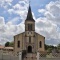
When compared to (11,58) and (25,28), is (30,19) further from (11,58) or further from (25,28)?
(11,58)

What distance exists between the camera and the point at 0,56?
57.8 feet

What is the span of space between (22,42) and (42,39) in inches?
215

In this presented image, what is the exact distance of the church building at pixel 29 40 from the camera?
57750 millimetres

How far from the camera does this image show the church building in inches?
2274

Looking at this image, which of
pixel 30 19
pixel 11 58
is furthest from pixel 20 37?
pixel 11 58

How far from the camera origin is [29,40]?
58281 millimetres

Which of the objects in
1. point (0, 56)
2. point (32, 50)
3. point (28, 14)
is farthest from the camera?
point (28, 14)

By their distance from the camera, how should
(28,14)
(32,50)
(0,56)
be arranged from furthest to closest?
(28,14)
(32,50)
(0,56)

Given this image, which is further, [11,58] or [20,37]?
[20,37]

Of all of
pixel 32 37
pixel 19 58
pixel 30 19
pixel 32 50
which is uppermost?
pixel 30 19

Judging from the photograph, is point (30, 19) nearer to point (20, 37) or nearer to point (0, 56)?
point (20, 37)

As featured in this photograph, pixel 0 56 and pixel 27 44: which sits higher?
pixel 27 44

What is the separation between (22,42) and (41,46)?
5.24 meters

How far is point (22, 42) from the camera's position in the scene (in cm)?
5822
